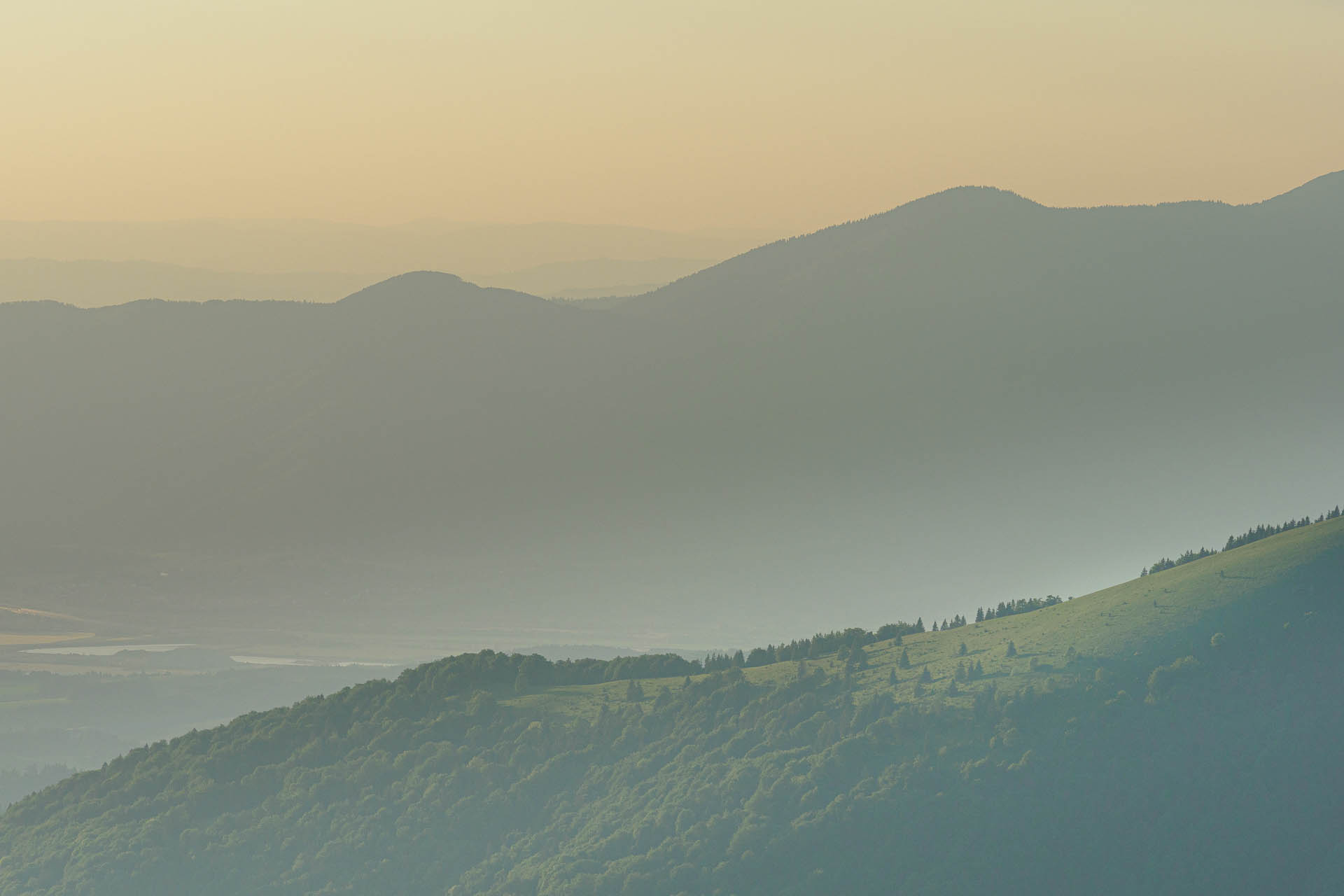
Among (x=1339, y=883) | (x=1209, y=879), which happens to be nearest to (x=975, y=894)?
(x=1209, y=879)

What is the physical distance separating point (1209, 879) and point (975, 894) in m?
25.9

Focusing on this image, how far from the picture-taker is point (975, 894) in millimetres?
199375

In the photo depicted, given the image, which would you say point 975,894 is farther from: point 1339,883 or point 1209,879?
point 1339,883

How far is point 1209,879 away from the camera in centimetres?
19975

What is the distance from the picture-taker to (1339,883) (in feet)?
656

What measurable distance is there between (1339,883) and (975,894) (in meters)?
40.3

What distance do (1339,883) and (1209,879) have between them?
47.2 ft
